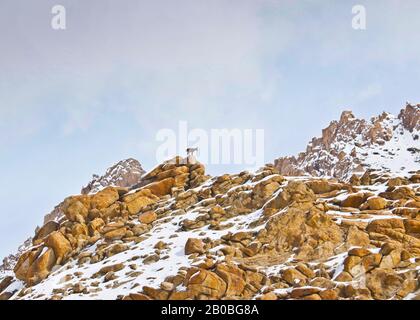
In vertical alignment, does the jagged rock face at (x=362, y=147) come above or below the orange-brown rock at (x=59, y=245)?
below

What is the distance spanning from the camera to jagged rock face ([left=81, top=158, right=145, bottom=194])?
73.0 metres

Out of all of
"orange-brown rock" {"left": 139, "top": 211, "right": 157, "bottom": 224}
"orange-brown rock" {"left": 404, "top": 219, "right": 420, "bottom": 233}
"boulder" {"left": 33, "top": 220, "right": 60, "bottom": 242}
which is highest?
"orange-brown rock" {"left": 404, "top": 219, "right": 420, "bottom": 233}

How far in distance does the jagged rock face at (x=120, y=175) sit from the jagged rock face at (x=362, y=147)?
1510 inches

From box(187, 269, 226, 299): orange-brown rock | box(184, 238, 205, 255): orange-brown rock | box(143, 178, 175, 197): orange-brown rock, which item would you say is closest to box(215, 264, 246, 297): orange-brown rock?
box(187, 269, 226, 299): orange-brown rock

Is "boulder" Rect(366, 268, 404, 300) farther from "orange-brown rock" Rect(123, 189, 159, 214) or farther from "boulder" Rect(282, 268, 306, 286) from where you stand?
"orange-brown rock" Rect(123, 189, 159, 214)

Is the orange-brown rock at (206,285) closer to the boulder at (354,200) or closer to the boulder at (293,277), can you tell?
the boulder at (293,277)

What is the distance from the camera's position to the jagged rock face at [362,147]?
115 metres

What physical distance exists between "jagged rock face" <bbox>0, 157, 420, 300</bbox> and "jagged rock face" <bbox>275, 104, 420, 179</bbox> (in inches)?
2810

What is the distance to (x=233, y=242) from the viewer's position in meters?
27.3

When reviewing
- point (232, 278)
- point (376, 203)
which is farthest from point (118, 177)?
point (232, 278)

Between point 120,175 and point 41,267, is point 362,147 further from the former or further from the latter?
point 41,267

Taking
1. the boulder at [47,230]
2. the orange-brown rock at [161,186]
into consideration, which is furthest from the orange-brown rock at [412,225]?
the boulder at [47,230]

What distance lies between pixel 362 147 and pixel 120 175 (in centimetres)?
7632
